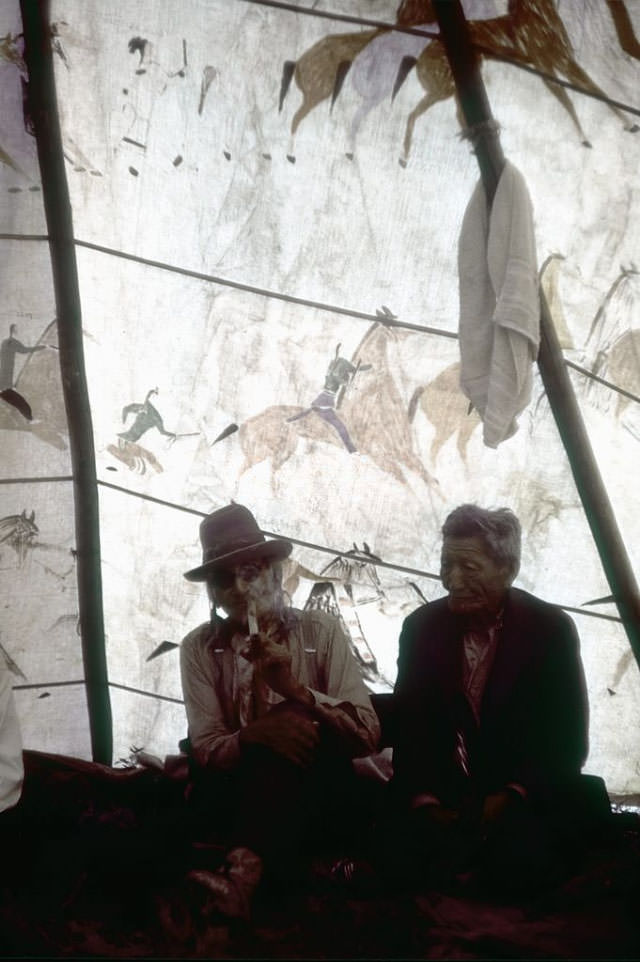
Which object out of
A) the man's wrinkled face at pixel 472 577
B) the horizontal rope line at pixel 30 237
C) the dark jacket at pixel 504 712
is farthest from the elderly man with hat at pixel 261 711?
the horizontal rope line at pixel 30 237

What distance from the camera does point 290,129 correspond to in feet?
12.8

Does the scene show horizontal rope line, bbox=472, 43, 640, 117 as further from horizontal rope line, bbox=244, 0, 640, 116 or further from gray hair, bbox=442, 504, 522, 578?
gray hair, bbox=442, 504, 522, 578

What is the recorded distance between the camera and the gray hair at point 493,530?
377 centimetres

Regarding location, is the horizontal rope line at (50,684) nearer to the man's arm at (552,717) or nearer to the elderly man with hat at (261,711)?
the elderly man with hat at (261,711)

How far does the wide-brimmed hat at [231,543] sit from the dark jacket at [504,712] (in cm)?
52

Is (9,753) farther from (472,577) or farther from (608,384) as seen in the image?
(608,384)

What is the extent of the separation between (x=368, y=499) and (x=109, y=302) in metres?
1.02

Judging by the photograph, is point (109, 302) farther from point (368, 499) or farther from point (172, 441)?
point (368, 499)

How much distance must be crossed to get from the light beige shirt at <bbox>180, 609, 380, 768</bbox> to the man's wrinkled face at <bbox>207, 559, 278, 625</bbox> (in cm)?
8

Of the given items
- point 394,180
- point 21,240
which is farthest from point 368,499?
point 21,240

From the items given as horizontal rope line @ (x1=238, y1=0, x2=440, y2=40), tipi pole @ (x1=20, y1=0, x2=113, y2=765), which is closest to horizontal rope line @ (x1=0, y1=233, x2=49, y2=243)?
tipi pole @ (x1=20, y1=0, x2=113, y2=765)

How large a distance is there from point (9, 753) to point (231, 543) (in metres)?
0.87

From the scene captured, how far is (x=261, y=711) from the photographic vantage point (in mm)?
3723

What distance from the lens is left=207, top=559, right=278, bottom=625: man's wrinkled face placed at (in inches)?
151
